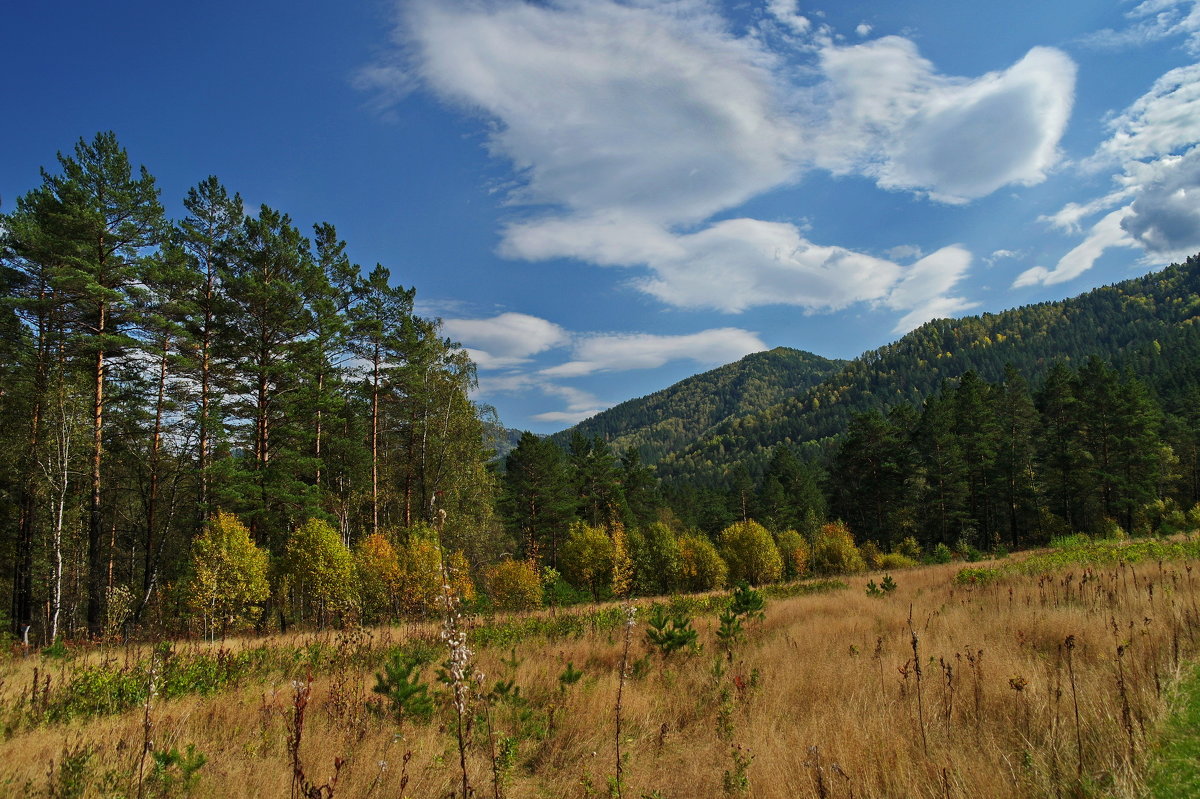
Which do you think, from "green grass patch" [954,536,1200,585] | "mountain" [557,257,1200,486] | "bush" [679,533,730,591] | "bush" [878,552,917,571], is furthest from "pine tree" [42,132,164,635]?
"mountain" [557,257,1200,486]

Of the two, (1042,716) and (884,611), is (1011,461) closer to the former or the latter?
(884,611)

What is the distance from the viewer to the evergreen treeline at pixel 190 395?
51.7 feet

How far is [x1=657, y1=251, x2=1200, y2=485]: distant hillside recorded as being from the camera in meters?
154

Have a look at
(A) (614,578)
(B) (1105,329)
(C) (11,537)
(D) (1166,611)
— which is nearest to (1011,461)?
(A) (614,578)

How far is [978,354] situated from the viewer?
169 meters

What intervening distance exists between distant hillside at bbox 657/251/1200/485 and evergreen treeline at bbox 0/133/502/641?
112 metres

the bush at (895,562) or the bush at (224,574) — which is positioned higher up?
the bush at (224,574)

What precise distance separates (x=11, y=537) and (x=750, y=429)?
177m

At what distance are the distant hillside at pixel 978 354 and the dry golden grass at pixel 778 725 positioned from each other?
411ft

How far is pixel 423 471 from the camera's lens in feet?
78.0

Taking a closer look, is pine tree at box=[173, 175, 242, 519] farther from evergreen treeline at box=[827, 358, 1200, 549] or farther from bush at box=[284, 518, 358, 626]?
evergreen treeline at box=[827, 358, 1200, 549]

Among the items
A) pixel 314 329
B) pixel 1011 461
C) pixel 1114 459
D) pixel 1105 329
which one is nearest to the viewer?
pixel 314 329

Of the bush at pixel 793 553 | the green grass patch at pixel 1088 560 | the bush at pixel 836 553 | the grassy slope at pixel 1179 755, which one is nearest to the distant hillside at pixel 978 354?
the bush at pixel 793 553

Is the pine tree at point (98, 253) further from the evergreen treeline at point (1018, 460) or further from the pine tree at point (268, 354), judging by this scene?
the evergreen treeline at point (1018, 460)
